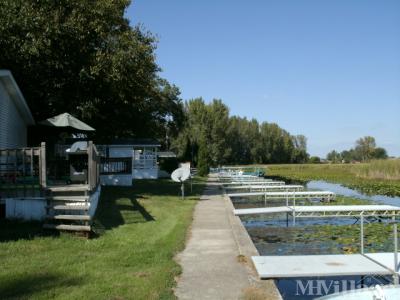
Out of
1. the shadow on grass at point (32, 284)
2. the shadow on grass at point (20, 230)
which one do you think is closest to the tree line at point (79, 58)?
the shadow on grass at point (20, 230)

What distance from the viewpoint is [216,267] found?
307 inches

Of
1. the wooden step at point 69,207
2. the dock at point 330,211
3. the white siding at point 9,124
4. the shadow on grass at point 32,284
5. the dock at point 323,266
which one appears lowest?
the dock at point 330,211

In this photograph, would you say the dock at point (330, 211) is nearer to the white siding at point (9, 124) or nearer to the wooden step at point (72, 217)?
the wooden step at point (72, 217)

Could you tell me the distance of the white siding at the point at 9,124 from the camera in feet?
52.2

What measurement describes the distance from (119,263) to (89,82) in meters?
13.2

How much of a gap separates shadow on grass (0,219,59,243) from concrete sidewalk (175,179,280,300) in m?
3.14

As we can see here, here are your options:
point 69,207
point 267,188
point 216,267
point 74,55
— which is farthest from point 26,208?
point 267,188

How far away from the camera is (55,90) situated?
1989cm

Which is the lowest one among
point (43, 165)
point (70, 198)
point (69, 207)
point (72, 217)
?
point (72, 217)

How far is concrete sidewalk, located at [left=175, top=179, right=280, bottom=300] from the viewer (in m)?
6.36

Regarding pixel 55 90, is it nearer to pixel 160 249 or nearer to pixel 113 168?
pixel 113 168

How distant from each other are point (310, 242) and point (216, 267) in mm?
4812

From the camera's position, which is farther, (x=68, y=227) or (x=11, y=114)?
(x=11, y=114)

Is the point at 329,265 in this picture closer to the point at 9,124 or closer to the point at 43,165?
the point at 43,165
